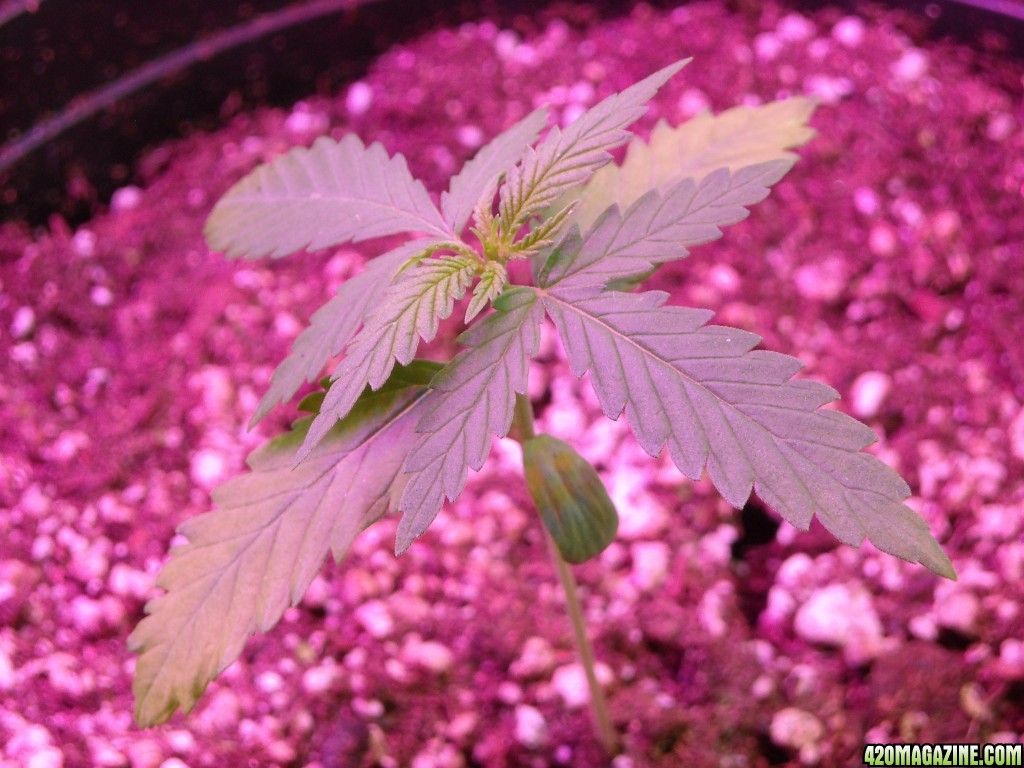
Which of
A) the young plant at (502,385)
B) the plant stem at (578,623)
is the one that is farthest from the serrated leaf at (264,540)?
the plant stem at (578,623)

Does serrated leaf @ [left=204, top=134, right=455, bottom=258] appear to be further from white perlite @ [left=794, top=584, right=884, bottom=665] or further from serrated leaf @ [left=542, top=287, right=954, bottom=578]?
white perlite @ [left=794, top=584, right=884, bottom=665]

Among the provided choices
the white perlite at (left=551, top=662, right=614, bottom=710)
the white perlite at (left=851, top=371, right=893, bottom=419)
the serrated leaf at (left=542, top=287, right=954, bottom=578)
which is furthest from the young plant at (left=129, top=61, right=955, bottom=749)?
the white perlite at (left=851, top=371, right=893, bottom=419)

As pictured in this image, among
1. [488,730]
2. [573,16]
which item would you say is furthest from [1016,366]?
[573,16]

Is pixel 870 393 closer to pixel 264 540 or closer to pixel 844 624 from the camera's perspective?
pixel 844 624

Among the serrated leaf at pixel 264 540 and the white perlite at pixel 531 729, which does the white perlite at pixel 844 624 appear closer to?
the white perlite at pixel 531 729

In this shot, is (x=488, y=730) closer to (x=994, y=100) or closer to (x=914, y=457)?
(x=914, y=457)

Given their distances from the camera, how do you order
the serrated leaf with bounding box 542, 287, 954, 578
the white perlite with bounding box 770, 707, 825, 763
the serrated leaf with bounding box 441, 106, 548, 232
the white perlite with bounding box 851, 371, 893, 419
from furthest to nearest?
1. the white perlite with bounding box 851, 371, 893, 419
2. the white perlite with bounding box 770, 707, 825, 763
3. the serrated leaf with bounding box 441, 106, 548, 232
4. the serrated leaf with bounding box 542, 287, 954, 578
